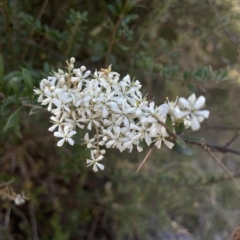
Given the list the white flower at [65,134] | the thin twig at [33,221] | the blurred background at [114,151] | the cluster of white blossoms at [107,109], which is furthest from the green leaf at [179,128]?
the thin twig at [33,221]

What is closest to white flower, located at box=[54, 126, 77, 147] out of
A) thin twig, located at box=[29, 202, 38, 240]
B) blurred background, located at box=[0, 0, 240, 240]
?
blurred background, located at box=[0, 0, 240, 240]

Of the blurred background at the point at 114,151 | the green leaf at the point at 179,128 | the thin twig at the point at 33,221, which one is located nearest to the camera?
the green leaf at the point at 179,128

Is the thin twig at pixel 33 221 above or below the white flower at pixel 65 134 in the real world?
below

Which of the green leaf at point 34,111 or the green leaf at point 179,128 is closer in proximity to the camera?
the green leaf at point 179,128

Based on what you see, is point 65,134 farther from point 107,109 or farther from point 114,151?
point 114,151

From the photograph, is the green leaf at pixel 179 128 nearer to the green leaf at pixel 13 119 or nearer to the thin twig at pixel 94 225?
the green leaf at pixel 13 119

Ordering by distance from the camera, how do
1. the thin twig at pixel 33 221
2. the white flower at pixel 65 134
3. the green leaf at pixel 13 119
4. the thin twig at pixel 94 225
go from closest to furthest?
the white flower at pixel 65 134
the green leaf at pixel 13 119
the thin twig at pixel 33 221
the thin twig at pixel 94 225

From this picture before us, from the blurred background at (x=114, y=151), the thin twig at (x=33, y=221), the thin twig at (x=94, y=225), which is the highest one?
the blurred background at (x=114, y=151)

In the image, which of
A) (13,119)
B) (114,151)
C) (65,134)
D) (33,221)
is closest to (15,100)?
(13,119)

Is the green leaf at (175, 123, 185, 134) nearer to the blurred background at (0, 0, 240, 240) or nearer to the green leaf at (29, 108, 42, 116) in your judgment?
Result: the green leaf at (29, 108, 42, 116)
